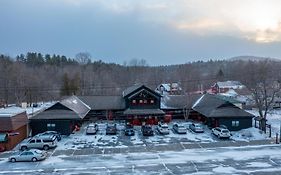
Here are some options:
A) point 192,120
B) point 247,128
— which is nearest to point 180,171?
point 247,128

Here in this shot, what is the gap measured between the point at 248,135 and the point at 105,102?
84.6ft

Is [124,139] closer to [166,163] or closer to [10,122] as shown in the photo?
[166,163]

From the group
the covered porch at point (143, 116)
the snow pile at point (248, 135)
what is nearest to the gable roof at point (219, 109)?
the snow pile at point (248, 135)

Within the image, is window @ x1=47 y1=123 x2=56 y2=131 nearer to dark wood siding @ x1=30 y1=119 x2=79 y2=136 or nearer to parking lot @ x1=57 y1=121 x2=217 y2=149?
dark wood siding @ x1=30 y1=119 x2=79 y2=136

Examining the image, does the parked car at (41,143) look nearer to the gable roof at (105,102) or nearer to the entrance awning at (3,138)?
the entrance awning at (3,138)

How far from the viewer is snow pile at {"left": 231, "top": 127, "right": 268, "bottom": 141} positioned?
4704 centimetres

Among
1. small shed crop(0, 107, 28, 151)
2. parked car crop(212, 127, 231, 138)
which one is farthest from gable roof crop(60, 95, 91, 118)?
parked car crop(212, 127, 231, 138)

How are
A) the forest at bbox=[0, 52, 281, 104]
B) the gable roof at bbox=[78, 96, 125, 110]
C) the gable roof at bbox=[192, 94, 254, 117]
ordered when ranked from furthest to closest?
1. the forest at bbox=[0, 52, 281, 104]
2. the gable roof at bbox=[78, 96, 125, 110]
3. the gable roof at bbox=[192, 94, 254, 117]

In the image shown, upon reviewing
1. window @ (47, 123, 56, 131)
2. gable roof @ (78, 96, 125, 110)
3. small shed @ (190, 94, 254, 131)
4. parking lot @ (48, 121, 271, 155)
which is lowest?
parking lot @ (48, 121, 271, 155)

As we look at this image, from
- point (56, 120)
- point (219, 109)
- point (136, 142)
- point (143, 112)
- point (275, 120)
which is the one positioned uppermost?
point (219, 109)

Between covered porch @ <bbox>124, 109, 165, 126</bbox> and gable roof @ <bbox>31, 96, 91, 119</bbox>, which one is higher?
gable roof @ <bbox>31, 96, 91, 119</bbox>

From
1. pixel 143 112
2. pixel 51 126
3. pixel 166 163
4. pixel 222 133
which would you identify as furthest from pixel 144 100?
pixel 166 163

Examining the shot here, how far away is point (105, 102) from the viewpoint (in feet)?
207

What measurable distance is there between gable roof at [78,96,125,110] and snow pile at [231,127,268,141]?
66.7 ft
